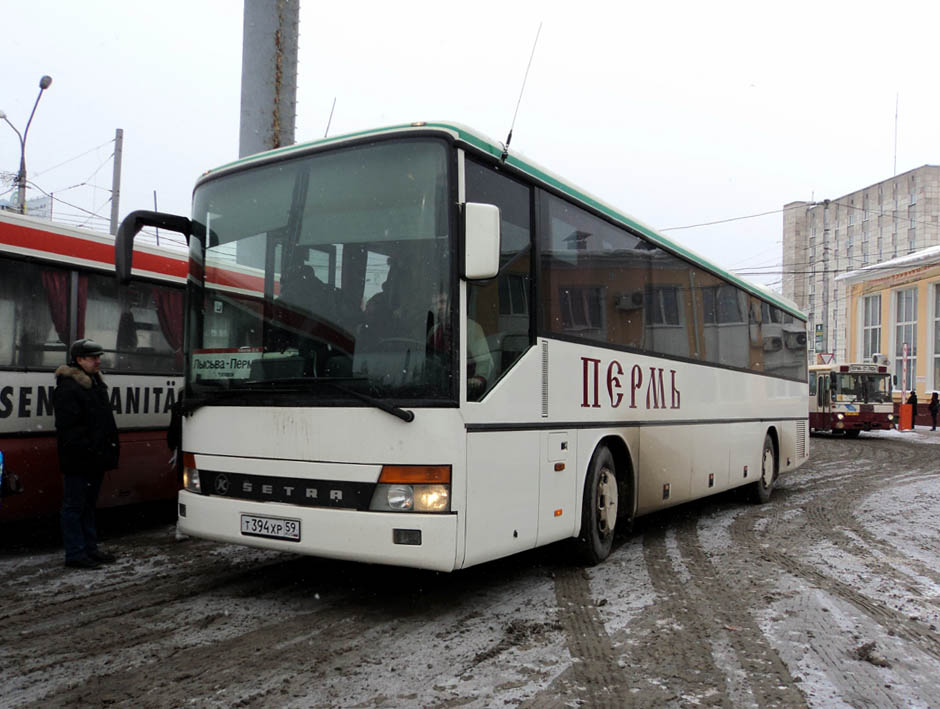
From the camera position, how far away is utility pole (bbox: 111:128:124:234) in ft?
88.5

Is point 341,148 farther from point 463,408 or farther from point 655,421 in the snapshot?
point 655,421

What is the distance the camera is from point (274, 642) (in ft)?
15.4

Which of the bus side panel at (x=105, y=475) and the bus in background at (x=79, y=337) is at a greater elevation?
the bus in background at (x=79, y=337)

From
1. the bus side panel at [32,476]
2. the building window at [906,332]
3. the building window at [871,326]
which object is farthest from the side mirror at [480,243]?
the building window at [871,326]

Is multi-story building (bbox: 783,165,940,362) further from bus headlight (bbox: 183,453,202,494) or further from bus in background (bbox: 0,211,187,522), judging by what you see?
bus headlight (bbox: 183,453,202,494)

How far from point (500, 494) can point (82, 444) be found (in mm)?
3388

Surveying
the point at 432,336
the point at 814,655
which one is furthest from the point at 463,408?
the point at 814,655

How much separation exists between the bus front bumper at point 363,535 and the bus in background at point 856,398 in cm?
2828

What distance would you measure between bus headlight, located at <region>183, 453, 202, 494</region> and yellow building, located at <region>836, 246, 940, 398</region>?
124 feet

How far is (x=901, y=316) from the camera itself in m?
43.5

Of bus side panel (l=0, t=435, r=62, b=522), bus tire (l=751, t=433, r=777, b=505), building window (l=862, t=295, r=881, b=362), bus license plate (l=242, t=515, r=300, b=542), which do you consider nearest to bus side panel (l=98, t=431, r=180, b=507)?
bus side panel (l=0, t=435, r=62, b=522)

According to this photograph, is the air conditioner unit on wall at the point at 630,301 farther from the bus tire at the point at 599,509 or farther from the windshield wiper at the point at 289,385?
the windshield wiper at the point at 289,385

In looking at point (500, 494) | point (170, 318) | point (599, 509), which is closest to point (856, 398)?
point (599, 509)

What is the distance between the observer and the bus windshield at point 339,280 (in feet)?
16.3
